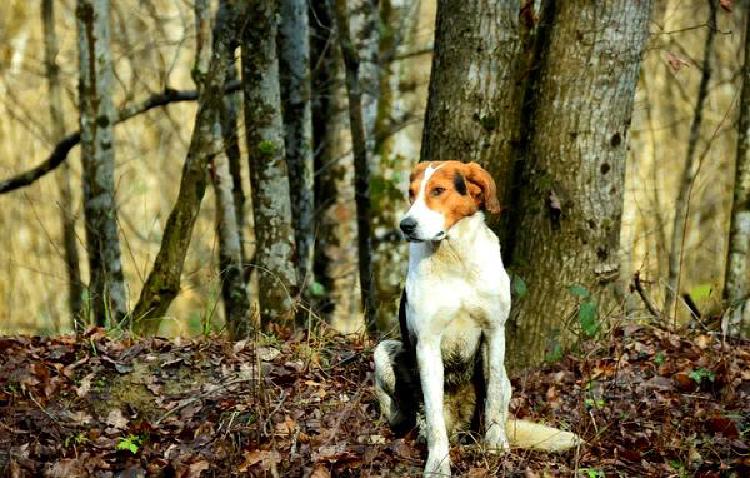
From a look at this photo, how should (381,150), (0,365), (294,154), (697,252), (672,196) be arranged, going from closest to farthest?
1. (0,365)
2. (381,150)
3. (294,154)
4. (697,252)
5. (672,196)

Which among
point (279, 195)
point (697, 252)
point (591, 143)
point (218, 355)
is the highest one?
point (591, 143)

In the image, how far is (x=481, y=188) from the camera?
16.6 ft

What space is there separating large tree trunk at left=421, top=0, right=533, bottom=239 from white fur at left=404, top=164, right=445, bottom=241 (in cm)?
193

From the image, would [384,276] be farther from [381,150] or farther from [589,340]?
[589,340]

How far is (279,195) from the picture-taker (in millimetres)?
8953

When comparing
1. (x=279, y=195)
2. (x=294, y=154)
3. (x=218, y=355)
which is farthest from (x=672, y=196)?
(x=218, y=355)

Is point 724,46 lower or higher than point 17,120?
higher

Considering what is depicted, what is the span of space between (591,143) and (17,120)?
1407 centimetres

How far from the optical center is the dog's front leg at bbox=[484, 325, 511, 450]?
17.4 ft

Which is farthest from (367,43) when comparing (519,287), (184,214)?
(519,287)

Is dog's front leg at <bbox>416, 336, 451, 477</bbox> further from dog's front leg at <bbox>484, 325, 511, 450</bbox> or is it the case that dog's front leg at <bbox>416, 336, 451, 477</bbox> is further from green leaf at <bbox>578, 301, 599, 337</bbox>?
green leaf at <bbox>578, 301, 599, 337</bbox>

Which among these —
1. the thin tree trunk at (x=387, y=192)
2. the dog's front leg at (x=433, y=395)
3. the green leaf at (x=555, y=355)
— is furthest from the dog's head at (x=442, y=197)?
the thin tree trunk at (x=387, y=192)

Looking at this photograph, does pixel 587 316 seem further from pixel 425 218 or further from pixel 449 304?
pixel 425 218

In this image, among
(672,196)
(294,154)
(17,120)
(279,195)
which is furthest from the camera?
(672,196)
